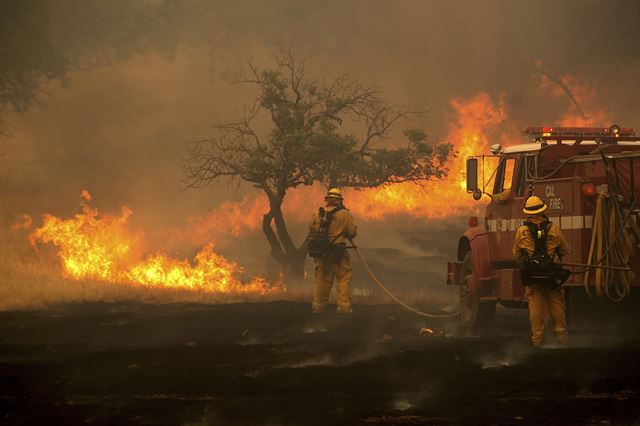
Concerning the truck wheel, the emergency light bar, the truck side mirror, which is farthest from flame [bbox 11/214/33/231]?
the emergency light bar

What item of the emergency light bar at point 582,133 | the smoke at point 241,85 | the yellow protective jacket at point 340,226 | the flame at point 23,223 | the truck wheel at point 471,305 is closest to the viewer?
the emergency light bar at point 582,133

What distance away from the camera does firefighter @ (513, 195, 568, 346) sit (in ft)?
41.1

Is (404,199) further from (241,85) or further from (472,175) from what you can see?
(472,175)

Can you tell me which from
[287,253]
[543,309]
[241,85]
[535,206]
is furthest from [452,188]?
[535,206]

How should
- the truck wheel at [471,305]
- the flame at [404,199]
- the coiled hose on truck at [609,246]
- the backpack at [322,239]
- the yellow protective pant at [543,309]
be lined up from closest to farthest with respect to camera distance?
the coiled hose on truck at [609,246] < the yellow protective pant at [543,309] < the truck wheel at [471,305] < the backpack at [322,239] < the flame at [404,199]

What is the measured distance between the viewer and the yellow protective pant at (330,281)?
59.6 ft

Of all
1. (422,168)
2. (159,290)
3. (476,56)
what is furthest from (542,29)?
(159,290)

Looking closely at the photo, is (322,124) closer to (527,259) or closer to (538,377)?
(527,259)

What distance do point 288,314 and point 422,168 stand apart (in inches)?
327

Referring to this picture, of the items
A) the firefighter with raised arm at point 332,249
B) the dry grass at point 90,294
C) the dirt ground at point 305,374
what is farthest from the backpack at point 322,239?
the dry grass at point 90,294

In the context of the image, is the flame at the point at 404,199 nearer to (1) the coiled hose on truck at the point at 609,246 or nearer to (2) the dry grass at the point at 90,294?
(2) the dry grass at the point at 90,294

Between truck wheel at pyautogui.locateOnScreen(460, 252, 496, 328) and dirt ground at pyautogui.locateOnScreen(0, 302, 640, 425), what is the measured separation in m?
0.37

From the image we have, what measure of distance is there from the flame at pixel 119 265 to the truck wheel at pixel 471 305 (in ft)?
26.3

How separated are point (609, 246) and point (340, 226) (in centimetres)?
669
